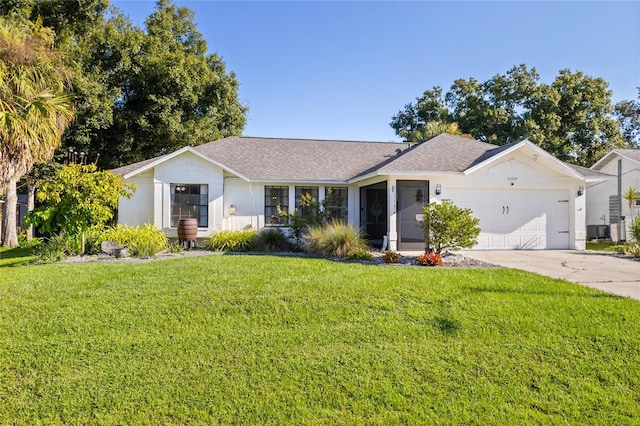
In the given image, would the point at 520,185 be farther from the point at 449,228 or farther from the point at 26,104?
the point at 26,104

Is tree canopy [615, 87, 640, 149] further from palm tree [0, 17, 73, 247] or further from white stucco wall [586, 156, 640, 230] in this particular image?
palm tree [0, 17, 73, 247]

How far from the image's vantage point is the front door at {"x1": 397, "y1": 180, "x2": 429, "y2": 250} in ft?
42.7

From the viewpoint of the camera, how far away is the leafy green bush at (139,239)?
1102cm

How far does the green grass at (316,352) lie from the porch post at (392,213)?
5259 mm

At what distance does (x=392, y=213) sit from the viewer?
1266 cm

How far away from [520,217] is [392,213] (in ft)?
16.6

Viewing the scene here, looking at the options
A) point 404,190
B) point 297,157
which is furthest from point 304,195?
point 404,190

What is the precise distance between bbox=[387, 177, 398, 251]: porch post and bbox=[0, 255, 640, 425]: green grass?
5259mm

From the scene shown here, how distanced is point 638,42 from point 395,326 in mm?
9355

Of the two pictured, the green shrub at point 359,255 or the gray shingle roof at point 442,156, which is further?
the gray shingle roof at point 442,156

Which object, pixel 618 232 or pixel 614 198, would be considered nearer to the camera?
pixel 618 232

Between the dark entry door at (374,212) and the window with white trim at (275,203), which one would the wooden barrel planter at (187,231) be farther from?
the dark entry door at (374,212)

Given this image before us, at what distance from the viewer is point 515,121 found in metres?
27.8

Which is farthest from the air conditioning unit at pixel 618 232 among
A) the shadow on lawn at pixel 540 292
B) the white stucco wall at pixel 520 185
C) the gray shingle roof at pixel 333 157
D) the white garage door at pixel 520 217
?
the shadow on lawn at pixel 540 292
